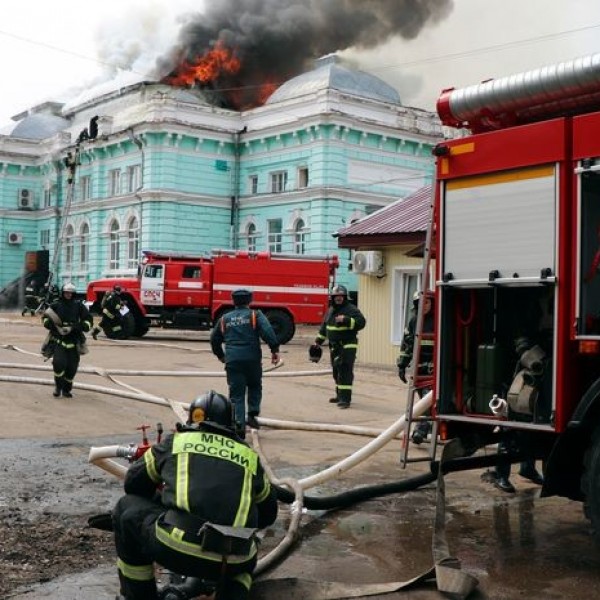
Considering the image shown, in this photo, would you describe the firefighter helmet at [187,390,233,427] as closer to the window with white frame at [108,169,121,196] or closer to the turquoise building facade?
the turquoise building facade

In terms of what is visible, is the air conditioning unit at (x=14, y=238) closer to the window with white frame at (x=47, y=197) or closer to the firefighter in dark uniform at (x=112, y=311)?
the window with white frame at (x=47, y=197)

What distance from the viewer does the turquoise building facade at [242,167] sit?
3166cm

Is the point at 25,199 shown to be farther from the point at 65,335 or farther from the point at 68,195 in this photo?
the point at 65,335

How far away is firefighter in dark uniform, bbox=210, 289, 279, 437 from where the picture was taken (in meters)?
9.32

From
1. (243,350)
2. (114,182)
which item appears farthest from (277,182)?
(243,350)

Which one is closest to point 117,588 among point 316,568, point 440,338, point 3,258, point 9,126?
point 316,568

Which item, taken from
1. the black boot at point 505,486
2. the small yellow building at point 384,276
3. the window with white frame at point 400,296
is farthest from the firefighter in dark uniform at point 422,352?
the window with white frame at point 400,296

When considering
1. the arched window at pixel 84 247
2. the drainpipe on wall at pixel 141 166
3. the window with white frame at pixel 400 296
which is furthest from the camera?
the arched window at pixel 84 247

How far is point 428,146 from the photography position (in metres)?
34.3

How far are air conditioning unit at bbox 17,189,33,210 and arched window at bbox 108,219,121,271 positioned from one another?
8.09 metres

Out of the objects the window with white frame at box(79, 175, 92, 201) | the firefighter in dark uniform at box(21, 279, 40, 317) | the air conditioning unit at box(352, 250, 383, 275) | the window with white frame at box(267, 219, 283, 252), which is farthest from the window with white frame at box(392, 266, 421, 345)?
the window with white frame at box(79, 175, 92, 201)

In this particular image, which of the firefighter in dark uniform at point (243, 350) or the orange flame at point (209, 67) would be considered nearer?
the firefighter in dark uniform at point (243, 350)

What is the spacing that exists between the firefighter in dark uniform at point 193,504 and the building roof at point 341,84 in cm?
3056

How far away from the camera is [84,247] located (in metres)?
39.4
